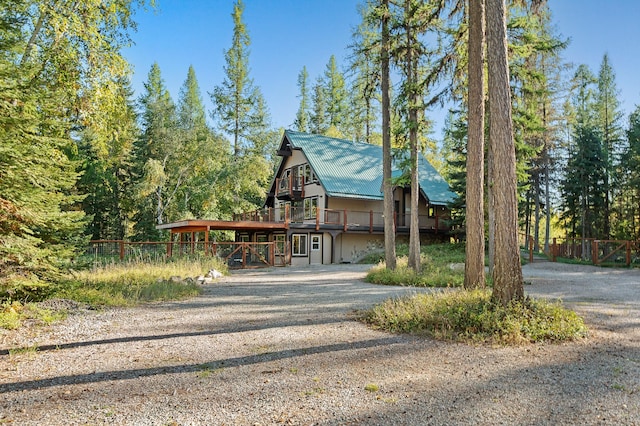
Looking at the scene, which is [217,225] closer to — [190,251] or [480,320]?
[190,251]

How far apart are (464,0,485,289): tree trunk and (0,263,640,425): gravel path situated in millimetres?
2108

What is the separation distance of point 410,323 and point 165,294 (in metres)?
5.93

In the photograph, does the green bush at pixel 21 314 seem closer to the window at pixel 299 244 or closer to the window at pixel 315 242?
the window at pixel 299 244

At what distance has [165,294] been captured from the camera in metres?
9.52

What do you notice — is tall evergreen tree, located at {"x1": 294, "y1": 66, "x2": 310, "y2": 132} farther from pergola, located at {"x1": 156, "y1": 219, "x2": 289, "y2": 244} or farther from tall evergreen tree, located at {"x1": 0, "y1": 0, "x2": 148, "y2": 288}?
tall evergreen tree, located at {"x1": 0, "y1": 0, "x2": 148, "y2": 288}

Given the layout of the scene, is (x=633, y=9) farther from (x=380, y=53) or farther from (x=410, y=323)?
(x=410, y=323)

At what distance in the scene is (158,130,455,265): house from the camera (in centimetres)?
2477

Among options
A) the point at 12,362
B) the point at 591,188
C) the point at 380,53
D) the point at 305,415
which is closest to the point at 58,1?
the point at 12,362

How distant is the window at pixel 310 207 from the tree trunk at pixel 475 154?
636 inches

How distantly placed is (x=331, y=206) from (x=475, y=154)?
17633 mm

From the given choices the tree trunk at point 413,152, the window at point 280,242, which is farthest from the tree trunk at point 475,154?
the window at point 280,242

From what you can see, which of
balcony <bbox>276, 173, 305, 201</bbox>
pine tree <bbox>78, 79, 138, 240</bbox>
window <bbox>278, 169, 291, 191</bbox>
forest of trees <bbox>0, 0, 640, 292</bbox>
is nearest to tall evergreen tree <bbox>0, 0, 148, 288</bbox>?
forest of trees <bbox>0, 0, 640, 292</bbox>

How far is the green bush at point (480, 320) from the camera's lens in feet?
18.2

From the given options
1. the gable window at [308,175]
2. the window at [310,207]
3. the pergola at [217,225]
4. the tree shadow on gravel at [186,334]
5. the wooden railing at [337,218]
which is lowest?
the tree shadow on gravel at [186,334]
